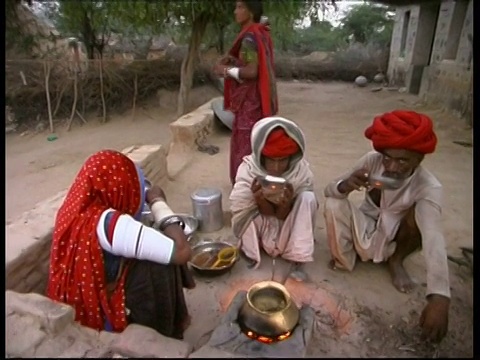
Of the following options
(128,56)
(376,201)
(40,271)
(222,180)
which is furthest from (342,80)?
(40,271)

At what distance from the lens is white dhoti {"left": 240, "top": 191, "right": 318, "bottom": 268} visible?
2.13 meters

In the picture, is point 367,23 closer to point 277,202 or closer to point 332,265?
point 332,265

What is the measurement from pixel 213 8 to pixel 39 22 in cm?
374

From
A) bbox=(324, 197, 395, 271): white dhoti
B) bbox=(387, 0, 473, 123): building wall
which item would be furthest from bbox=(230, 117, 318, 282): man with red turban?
bbox=(387, 0, 473, 123): building wall

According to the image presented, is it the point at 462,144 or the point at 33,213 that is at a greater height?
the point at 33,213

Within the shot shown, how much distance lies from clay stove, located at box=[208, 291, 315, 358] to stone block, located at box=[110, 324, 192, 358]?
0.19m

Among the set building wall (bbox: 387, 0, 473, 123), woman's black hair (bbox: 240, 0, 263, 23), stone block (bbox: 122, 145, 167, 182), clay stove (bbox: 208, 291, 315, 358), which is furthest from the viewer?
building wall (bbox: 387, 0, 473, 123)

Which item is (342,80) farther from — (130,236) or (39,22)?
(130,236)

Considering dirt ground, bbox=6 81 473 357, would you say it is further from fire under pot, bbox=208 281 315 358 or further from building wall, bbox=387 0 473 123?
building wall, bbox=387 0 473 123

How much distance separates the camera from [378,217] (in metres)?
2.18

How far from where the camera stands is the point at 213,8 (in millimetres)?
5766

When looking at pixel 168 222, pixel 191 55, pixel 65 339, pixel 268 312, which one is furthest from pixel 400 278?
pixel 191 55

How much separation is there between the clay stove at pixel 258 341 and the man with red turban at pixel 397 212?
0.53m

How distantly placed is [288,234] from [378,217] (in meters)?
0.53
